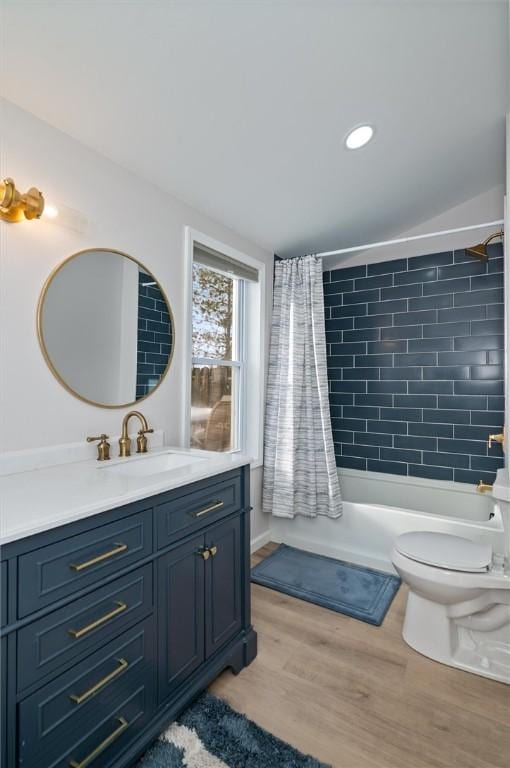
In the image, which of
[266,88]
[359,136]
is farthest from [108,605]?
[359,136]

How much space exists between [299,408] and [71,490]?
1.86 meters

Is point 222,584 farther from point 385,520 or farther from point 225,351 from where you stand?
point 225,351

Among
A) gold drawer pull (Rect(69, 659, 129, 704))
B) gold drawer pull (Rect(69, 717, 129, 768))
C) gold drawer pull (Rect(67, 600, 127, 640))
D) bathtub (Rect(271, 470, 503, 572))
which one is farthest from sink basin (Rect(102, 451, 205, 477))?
bathtub (Rect(271, 470, 503, 572))

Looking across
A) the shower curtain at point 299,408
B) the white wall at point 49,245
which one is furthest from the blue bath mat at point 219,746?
the shower curtain at point 299,408

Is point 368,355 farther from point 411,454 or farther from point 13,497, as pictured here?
point 13,497

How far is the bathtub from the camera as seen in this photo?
2350 millimetres

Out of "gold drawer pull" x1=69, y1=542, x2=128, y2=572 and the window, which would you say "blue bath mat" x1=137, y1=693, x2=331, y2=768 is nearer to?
"gold drawer pull" x1=69, y1=542, x2=128, y2=572

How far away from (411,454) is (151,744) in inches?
95.1

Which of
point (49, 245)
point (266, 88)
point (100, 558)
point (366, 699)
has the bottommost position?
point (366, 699)

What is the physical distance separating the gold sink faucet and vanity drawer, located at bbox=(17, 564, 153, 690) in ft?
2.03

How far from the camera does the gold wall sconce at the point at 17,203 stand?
125cm

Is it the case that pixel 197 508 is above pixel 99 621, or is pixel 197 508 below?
above

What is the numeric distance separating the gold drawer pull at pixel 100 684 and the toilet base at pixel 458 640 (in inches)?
53.7

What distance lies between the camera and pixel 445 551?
1781 mm
